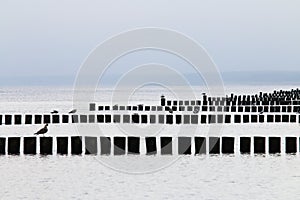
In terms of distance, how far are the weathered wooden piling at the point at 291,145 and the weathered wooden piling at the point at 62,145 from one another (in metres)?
8.52

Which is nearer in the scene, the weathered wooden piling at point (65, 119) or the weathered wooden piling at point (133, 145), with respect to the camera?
the weathered wooden piling at point (133, 145)

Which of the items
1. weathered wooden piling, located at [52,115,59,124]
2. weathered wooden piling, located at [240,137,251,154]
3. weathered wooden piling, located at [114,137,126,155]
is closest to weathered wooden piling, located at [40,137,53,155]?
weathered wooden piling, located at [114,137,126,155]

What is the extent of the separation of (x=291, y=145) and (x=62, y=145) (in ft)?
29.1

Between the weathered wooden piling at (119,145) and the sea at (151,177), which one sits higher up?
the weathered wooden piling at (119,145)

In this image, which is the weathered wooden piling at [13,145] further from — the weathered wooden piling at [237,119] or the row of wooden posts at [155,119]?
the weathered wooden piling at [237,119]

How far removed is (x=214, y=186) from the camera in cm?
2983


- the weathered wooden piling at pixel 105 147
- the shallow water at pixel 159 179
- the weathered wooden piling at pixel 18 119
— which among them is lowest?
the shallow water at pixel 159 179

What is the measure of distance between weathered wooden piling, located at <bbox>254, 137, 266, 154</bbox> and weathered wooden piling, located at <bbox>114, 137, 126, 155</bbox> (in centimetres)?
504

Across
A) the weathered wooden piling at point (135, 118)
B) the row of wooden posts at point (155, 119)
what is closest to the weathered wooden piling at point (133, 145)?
the row of wooden posts at point (155, 119)

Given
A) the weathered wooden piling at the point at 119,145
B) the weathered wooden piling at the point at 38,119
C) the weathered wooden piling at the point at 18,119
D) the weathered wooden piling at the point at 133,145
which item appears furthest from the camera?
the weathered wooden piling at the point at 38,119

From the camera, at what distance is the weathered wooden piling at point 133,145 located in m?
36.3

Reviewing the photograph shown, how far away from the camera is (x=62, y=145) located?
36.8m

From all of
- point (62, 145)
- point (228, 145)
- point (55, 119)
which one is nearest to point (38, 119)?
point (55, 119)

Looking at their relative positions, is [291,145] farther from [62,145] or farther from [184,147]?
[62,145]
